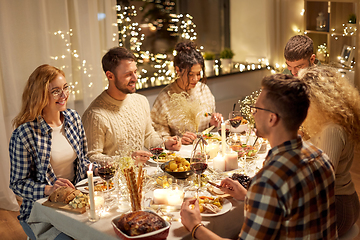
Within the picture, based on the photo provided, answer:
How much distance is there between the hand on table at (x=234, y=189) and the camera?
171cm

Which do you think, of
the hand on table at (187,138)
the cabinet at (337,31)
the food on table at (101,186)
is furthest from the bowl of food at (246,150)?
the cabinet at (337,31)

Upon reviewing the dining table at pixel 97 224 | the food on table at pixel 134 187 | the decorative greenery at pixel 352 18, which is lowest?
the dining table at pixel 97 224

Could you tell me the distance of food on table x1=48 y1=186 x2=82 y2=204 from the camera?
67.4 inches

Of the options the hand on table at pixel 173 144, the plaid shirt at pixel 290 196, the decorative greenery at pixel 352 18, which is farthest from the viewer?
the decorative greenery at pixel 352 18

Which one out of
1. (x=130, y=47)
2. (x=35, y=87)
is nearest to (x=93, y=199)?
(x=35, y=87)

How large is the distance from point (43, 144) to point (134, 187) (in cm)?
74

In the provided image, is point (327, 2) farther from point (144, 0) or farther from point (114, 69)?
point (114, 69)

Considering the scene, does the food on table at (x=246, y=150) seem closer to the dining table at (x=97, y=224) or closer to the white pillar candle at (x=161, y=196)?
the dining table at (x=97, y=224)

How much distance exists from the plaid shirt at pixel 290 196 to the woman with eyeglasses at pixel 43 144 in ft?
3.46

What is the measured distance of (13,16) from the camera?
3322 mm

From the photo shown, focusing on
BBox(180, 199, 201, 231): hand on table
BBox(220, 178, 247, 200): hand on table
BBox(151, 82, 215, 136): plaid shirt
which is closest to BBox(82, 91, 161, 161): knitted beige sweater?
BBox(151, 82, 215, 136): plaid shirt

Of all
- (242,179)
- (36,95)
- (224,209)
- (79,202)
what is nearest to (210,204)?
(224,209)

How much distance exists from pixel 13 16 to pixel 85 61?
786mm

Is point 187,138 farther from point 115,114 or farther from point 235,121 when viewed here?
point 115,114
